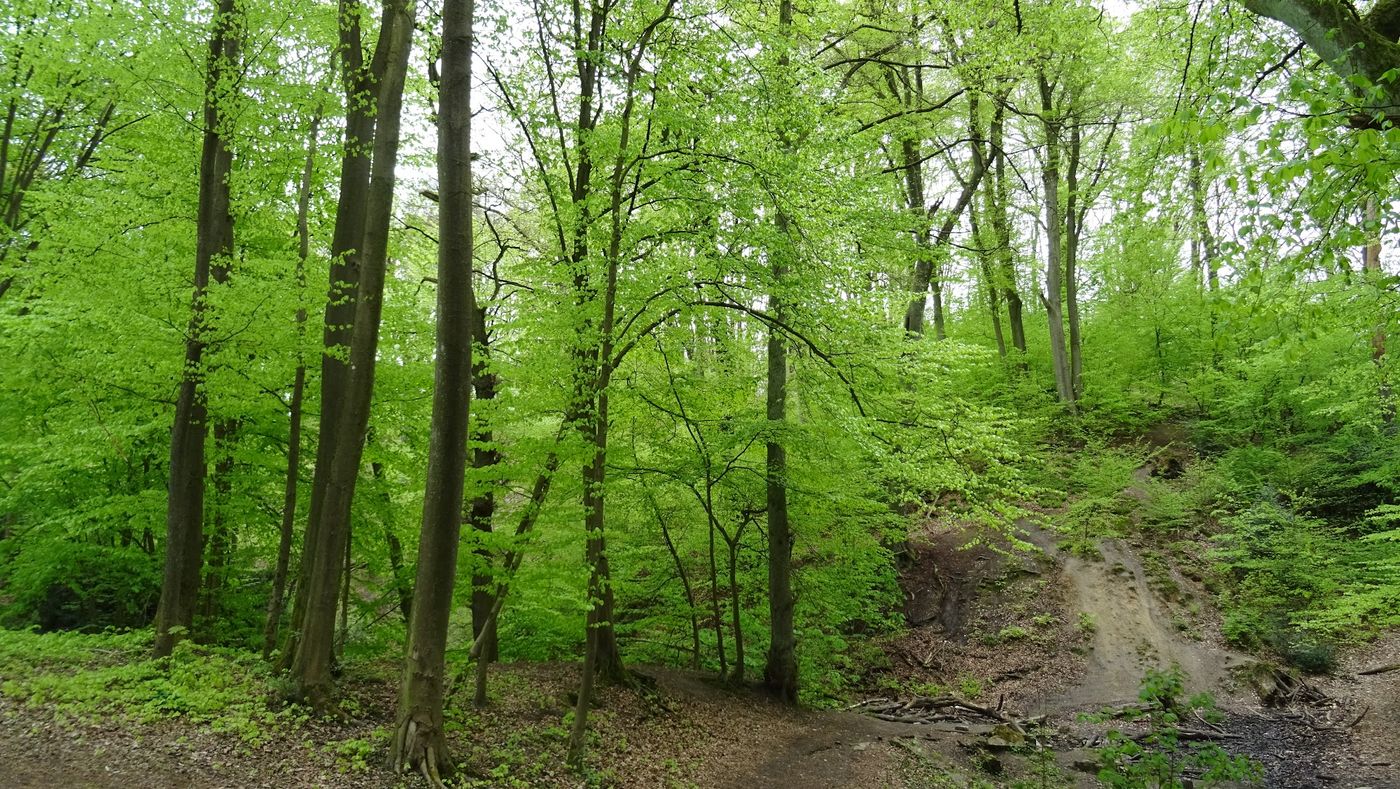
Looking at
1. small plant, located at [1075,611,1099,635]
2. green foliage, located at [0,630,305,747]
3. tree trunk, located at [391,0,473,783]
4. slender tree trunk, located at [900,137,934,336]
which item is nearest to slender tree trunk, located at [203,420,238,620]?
green foliage, located at [0,630,305,747]

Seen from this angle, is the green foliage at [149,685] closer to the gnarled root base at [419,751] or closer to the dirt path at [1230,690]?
the gnarled root base at [419,751]

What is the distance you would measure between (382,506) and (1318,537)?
49.0 ft

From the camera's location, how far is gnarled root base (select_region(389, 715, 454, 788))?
5.97 metres

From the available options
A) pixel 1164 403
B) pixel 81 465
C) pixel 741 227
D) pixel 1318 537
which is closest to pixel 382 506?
pixel 81 465

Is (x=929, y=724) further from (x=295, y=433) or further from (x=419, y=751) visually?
(x=295, y=433)

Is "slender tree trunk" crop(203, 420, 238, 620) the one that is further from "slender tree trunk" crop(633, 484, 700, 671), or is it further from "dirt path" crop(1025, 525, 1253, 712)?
"dirt path" crop(1025, 525, 1253, 712)

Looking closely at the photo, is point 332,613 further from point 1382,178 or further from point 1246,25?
point 1246,25

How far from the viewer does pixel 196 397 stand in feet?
26.3

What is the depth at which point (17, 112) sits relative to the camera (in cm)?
1217

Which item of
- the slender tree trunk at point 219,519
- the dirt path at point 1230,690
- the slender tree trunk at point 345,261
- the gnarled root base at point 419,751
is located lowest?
the dirt path at point 1230,690

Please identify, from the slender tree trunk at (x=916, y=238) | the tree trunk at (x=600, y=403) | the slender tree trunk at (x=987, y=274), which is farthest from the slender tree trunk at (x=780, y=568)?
the slender tree trunk at (x=987, y=274)

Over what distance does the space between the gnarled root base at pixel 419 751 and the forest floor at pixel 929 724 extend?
14cm

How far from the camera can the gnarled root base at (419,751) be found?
5.97 m

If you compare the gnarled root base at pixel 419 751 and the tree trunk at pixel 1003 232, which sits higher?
the tree trunk at pixel 1003 232
